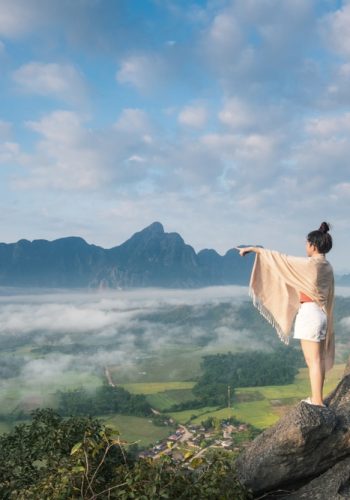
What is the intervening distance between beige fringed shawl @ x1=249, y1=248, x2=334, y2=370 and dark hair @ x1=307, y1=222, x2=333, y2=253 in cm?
11

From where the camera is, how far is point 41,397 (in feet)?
289

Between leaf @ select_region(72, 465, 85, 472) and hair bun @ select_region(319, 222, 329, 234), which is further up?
hair bun @ select_region(319, 222, 329, 234)

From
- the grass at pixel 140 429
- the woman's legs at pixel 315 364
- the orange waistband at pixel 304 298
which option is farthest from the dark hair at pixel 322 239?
the grass at pixel 140 429

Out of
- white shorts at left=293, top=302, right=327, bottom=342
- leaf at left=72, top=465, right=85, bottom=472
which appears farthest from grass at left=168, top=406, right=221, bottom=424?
leaf at left=72, top=465, right=85, bottom=472

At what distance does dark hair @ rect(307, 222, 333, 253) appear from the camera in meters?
4.78

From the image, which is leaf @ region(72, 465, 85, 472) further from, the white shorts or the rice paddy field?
the rice paddy field

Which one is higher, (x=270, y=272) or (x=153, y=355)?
(x=270, y=272)

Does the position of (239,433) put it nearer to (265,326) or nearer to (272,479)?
(272,479)

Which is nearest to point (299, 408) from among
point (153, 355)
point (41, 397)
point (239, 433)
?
point (239, 433)

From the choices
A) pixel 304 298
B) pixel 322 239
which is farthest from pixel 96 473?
pixel 322 239

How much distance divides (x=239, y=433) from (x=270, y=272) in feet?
166

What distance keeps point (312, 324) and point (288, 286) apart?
691mm

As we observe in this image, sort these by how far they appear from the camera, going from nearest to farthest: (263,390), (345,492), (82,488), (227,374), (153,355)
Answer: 1. (82,488)
2. (345,492)
3. (263,390)
4. (227,374)
5. (153,355)

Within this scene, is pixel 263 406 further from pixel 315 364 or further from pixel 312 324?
pixel 312 324
